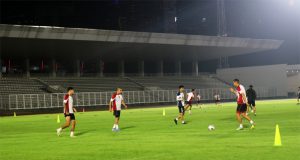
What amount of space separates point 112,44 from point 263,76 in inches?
1118

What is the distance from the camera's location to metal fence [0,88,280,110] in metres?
48.7

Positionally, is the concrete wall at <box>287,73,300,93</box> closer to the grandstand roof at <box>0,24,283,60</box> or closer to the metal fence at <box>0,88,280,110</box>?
the grandstand roof at <box>0,24,283,60</box>

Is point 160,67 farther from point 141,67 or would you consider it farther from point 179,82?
point 179,82

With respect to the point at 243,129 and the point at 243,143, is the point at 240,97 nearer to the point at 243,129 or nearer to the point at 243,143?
the point at 243,129

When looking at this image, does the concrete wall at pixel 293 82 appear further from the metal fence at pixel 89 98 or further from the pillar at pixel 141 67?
the pillar at pixel 141 67

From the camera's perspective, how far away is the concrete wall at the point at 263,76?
7450 cm

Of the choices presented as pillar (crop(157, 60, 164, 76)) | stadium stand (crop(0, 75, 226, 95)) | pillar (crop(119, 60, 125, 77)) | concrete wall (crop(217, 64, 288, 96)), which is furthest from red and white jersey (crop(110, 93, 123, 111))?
pillar (crop(157, 60, 164, 76))

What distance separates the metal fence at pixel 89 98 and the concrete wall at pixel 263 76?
1097cm

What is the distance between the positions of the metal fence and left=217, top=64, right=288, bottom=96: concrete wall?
11.0 m

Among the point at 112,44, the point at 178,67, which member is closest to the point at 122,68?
the point at 178,67

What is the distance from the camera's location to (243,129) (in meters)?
18.8

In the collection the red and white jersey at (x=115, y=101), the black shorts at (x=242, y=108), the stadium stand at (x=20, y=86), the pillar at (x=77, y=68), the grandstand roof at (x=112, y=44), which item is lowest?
the black shorts at (x=242, y=108)

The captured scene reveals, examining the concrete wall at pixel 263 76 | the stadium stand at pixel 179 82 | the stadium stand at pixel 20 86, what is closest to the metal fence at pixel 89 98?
the stadium stand at pixel 20 86

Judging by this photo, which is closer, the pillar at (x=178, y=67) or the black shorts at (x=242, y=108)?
the black shorts at (x=242, y=108)
